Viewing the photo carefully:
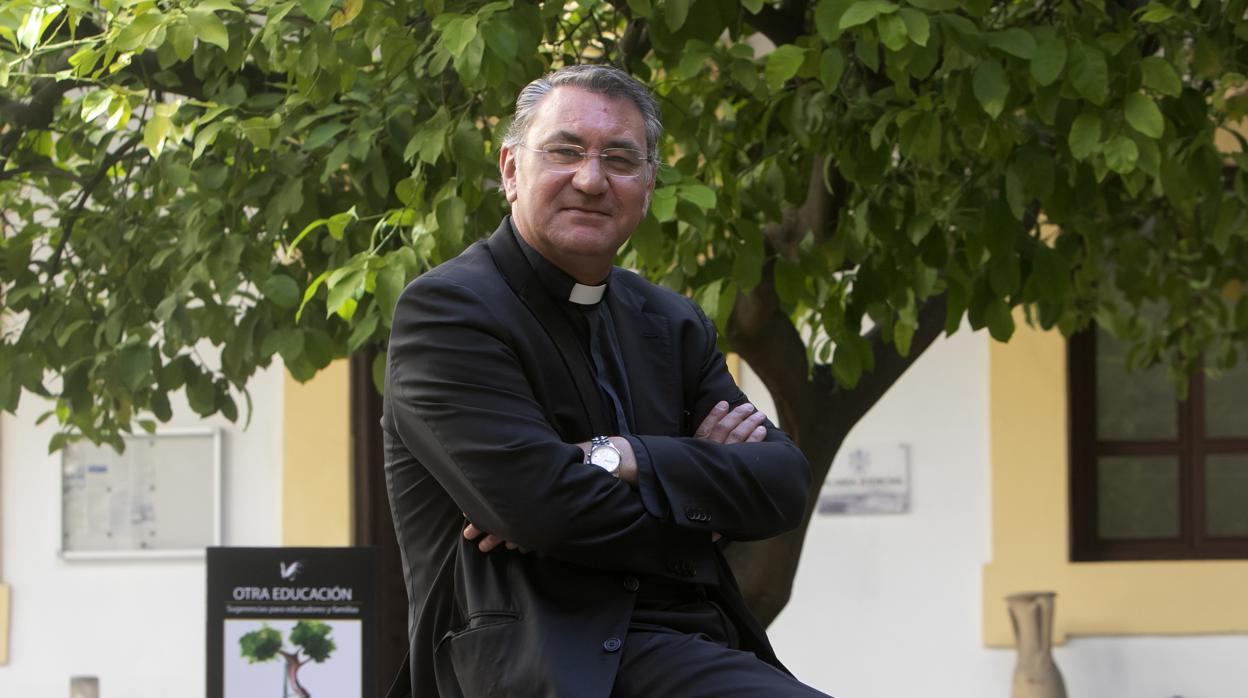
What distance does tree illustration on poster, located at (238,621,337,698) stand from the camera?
5980 mm

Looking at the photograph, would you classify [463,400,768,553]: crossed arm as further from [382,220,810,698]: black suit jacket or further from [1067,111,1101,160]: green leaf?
[1067,111,1101,160]: green leaf

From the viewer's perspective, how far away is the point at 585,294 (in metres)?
2.96

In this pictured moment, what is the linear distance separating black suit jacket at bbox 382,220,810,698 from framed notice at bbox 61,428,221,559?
6.82 metres

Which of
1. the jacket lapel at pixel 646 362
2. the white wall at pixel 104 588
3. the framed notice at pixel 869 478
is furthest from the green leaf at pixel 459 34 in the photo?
the white wall at pixel 104 588

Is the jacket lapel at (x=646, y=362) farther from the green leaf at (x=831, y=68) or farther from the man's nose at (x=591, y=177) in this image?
the green leaf at (x=831, y=68)

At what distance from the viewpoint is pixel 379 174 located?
14.6ft

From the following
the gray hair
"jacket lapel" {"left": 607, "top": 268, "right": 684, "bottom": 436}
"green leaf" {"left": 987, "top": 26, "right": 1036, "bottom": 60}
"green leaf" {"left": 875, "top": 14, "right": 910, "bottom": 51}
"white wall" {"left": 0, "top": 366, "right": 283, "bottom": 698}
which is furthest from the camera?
"white wall" {"left": 0, "top": 366, "right": 283, "bottom": 698}

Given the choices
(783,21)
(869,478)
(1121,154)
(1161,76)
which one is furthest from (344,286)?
(869,478)

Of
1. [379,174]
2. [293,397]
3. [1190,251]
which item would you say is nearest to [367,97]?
[379,174]

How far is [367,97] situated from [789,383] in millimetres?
1655

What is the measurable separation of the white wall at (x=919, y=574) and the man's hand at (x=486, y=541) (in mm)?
6279

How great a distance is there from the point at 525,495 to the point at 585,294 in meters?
0.45

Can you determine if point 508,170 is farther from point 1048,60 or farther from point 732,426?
point 1048,60

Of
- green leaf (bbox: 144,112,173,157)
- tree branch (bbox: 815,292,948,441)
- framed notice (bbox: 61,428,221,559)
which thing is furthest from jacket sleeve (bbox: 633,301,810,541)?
framed notice (bbox: 61,428,221,559)
